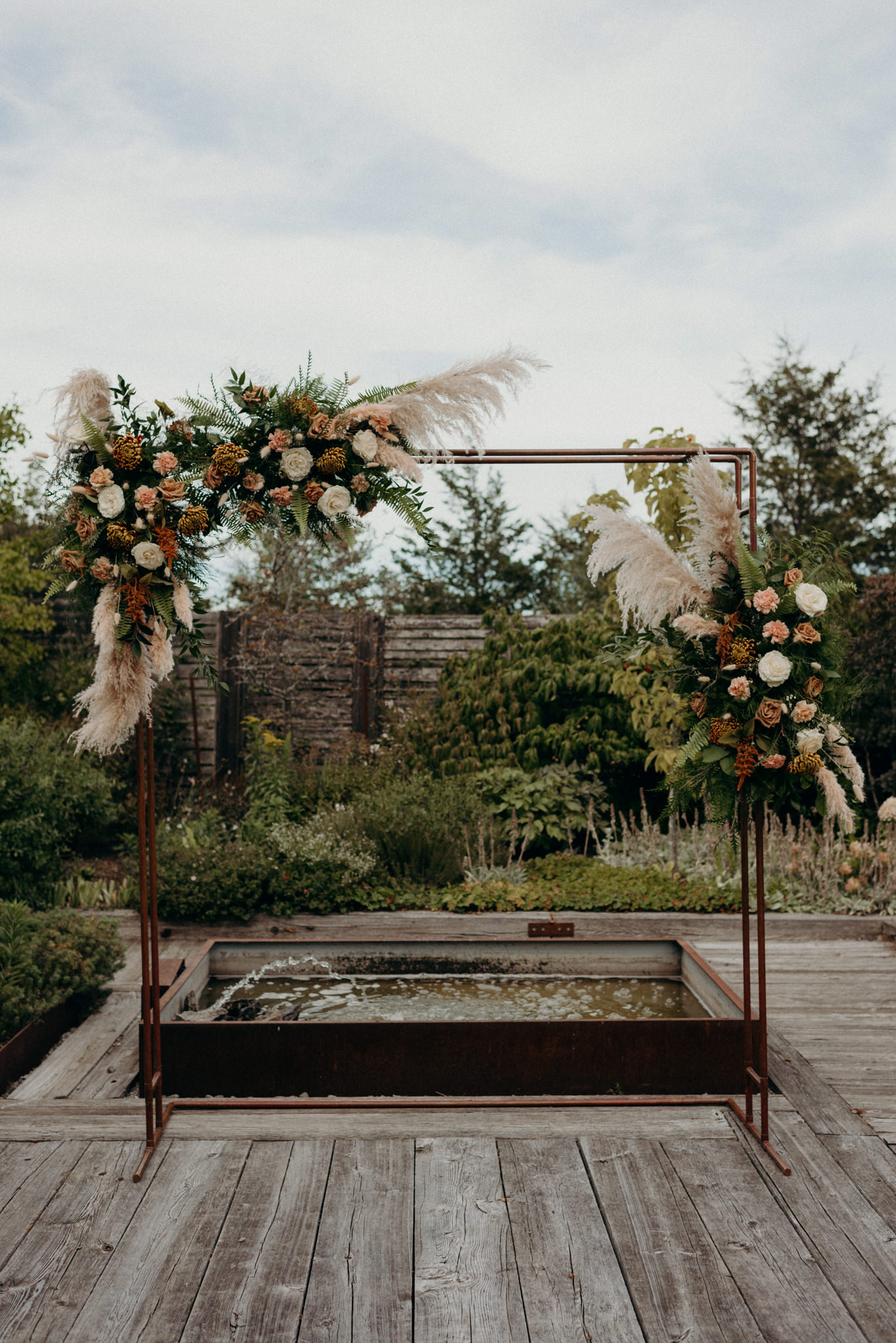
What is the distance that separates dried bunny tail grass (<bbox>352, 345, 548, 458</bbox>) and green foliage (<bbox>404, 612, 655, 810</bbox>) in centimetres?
405

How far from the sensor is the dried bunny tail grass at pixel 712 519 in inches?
98.1

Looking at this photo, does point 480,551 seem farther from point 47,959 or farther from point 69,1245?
point 69,1245

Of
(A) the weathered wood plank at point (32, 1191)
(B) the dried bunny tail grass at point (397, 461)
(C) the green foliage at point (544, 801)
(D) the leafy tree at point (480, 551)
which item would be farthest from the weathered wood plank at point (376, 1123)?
(D) the leafy tree at point (480, 551)

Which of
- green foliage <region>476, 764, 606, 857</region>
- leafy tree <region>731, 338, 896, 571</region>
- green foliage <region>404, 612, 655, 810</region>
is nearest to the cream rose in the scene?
green foliage <region>476, 764, 606, 857</region>

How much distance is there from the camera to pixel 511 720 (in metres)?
6.67

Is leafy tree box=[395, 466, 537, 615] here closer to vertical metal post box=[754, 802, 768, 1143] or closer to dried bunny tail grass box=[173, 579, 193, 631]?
vertical metal post box=[754, 802, 768, 1143]

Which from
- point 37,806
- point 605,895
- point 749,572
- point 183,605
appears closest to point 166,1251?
point 183,605

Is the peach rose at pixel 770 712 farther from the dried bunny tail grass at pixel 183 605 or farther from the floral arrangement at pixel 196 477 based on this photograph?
the dried bunny tail grass at pixel 183 605

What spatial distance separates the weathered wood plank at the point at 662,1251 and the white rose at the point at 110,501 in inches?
83.8

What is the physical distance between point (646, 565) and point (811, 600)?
456 millimetres

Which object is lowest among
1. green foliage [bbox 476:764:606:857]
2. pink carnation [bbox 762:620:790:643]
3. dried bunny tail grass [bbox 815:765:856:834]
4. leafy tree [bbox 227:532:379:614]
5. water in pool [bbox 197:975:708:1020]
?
water in pool [bbox 197:975:708:1020]

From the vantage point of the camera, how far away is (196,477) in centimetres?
255

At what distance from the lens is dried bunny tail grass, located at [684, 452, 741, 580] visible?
2.49m

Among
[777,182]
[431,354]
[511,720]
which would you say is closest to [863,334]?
[777,182]
